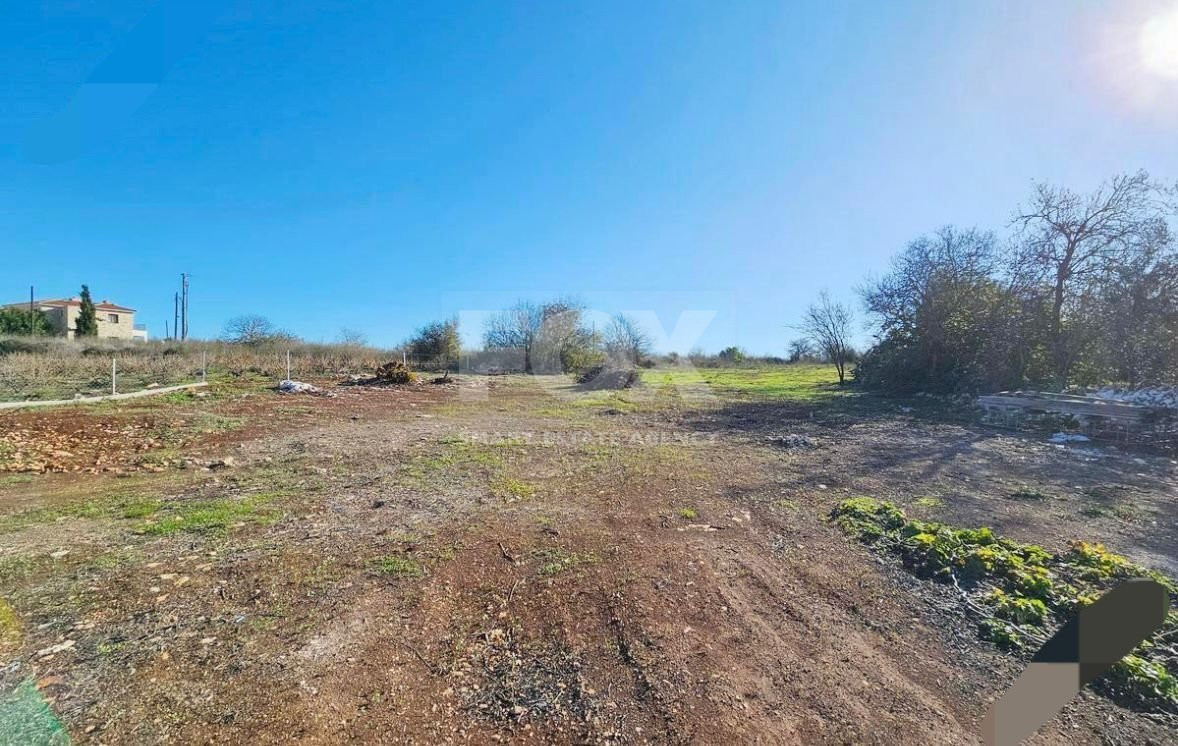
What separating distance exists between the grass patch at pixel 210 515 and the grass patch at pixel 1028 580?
536 centimetres

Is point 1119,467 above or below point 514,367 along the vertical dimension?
below

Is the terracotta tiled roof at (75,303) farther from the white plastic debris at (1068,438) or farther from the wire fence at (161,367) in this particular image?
the white plastic debris at (1068,438)

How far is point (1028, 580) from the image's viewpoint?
265cm

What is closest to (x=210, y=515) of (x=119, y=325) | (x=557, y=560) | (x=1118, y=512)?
(x=557, y=560)

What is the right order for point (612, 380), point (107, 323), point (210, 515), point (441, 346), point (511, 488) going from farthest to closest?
point (107, 323) < point (441, 346) < point (612, 380) < point (511, 488) < point (210, 515)

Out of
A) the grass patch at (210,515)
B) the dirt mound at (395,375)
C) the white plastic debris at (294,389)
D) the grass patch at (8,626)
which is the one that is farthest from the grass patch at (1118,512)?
the dirt mound at (395,375)

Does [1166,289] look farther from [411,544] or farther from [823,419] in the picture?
[411,544]

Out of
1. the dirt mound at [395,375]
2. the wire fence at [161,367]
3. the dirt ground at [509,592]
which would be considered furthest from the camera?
the dirt mound at [395,375]

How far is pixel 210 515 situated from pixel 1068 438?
42.0ft

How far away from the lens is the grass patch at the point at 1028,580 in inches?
76.4

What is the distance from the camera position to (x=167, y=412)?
8859 millimetres

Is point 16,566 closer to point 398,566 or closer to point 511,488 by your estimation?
point 398,566

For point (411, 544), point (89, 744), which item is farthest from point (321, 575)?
point (89, 744)

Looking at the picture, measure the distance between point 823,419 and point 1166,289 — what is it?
815 centimetres
